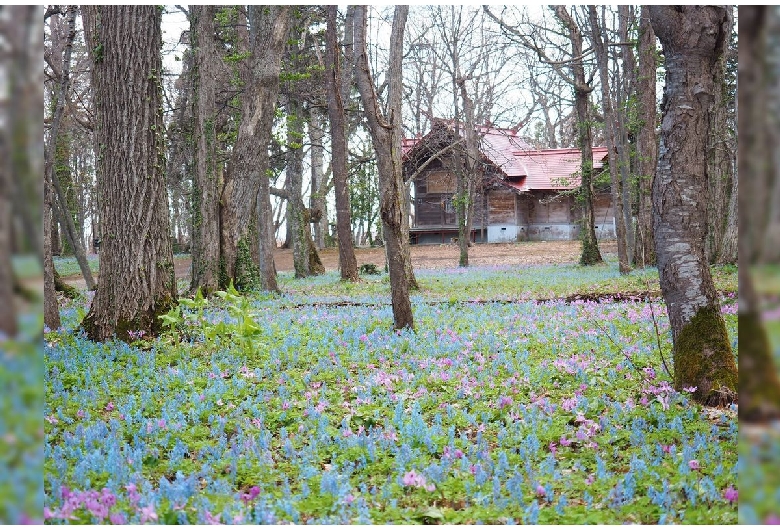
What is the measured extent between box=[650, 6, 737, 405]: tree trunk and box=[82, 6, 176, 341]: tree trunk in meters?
6.24

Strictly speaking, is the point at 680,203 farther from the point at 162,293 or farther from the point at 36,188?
the point at 162,293

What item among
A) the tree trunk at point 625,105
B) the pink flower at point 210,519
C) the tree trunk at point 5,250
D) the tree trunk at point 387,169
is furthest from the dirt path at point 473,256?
the tree trunk at point 5,250

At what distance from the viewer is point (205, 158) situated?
14898mm

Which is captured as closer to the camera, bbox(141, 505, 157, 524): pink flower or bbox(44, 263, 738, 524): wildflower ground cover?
bbox(141, 505, 157, 524): pink flower

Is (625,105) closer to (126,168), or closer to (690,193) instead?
(690,193)

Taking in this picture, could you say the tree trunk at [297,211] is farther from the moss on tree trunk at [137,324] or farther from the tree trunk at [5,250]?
the tree trunk at [5,250]

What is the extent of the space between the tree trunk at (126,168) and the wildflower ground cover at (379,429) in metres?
0.56

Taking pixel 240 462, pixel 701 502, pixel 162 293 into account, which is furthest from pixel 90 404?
pixel 701 502

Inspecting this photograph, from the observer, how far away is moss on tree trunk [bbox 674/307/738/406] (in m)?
5.21

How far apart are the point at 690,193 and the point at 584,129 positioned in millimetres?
19738

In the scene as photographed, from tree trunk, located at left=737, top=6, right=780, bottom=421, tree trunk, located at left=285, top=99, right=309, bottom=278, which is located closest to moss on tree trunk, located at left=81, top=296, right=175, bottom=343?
tree trunk, located at left=737, top=6, right=780, bottom=421

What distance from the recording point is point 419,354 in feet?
25.4

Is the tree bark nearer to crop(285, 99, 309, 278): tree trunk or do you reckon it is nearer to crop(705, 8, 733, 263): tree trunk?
crop(285, 99, 309, 278): tree trunk

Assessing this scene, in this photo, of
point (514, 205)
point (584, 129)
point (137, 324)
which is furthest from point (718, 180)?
point (514, 205)
